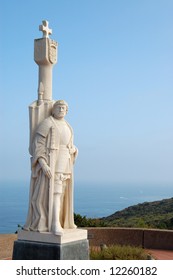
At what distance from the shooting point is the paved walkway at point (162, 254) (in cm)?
1280

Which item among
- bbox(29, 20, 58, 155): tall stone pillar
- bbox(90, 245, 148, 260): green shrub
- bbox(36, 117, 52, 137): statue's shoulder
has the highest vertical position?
bbox(29, 20, 58, 155): tall stone pillar

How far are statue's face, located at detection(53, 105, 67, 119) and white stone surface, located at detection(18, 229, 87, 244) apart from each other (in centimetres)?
239

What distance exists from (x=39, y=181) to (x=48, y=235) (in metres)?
1.11

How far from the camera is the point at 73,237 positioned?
927 cm

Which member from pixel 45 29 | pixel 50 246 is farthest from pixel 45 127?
pixel 50 246

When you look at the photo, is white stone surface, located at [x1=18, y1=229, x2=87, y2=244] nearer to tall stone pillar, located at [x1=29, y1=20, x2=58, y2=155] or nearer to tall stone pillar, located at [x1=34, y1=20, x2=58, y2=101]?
tall stone pillar, located at [x1=29, y1=20, x2=58, y2=155]

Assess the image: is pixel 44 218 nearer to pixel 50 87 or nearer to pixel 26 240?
pixel 26 240

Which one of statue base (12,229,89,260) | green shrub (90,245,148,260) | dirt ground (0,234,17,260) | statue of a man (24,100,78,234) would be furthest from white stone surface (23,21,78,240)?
dirt ground (0,234,17,260)

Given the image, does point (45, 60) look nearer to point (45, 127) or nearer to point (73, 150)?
point (45, 127)

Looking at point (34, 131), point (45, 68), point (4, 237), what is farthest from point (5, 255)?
point (45, 68)

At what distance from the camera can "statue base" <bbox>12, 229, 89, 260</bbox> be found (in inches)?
349

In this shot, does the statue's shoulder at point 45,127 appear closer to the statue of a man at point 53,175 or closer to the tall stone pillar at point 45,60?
the statue of a man at point 53,175

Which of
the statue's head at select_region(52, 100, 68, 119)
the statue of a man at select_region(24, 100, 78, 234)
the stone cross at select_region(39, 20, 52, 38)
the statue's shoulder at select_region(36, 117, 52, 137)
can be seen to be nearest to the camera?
the statue of a man at select_region(24, 100, 78, 234)

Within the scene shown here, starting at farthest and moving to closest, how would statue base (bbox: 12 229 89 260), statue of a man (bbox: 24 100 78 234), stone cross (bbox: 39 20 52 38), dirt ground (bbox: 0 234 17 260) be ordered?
dirt ground (bbox: 0 234 17 260)
stone cross (bbox: 39 20 52 38)
statue of a man (bbox: 24 100 78 234)
statue base (bbox: 12 229 89 260)
